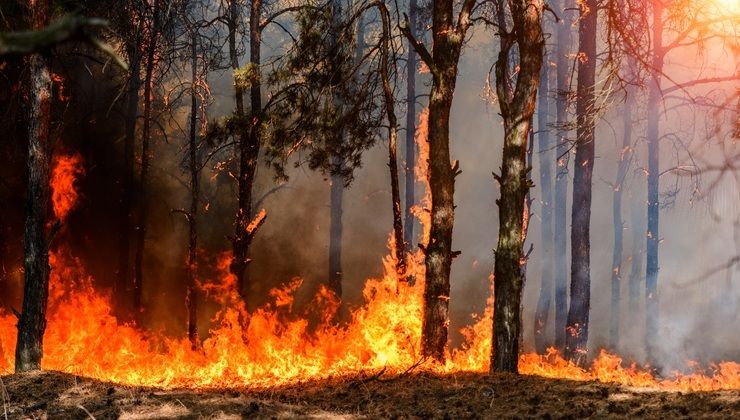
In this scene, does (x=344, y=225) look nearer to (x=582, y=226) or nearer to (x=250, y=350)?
(x=250, y=350)

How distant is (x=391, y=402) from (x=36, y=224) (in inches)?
276

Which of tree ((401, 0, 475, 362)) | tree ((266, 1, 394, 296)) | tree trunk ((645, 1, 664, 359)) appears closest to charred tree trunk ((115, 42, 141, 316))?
tree ((266, 1, 394, 296))

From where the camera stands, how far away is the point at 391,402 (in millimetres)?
7637

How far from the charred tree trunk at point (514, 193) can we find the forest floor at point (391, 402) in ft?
3.93

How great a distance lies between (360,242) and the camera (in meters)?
30.2

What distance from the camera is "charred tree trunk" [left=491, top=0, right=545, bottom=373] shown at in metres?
9.88

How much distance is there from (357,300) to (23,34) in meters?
26.4

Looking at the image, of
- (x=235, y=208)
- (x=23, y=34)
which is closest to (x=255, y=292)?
(x=235, y=208)

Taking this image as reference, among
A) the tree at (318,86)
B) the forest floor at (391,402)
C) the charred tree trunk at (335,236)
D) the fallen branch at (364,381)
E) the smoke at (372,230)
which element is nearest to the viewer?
the forest floor at (391,402)

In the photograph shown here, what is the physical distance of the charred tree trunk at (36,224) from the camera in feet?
36.0

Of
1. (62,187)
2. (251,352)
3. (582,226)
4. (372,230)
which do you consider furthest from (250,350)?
(372,230)

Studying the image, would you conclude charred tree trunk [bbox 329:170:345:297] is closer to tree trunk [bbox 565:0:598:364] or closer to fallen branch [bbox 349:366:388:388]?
→ tree trunk [bbox 565:0:598:364]

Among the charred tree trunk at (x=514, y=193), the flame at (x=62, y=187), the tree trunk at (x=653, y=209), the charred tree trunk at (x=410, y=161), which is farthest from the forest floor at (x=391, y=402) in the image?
the tree trunk at (x=653, y=209)

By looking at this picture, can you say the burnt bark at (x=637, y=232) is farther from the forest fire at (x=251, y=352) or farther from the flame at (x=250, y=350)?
the flame at (x=250, y=350)
